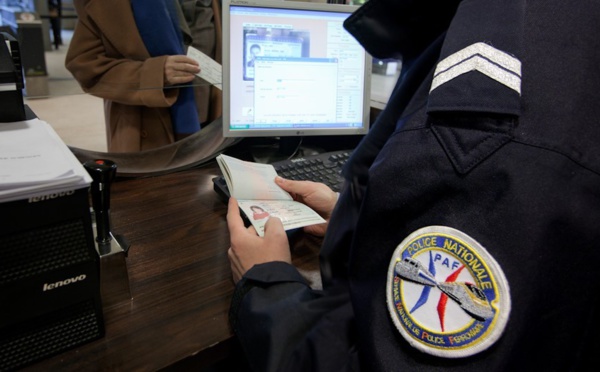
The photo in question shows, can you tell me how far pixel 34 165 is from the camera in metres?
0.50

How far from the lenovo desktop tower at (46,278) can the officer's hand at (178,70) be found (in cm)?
91

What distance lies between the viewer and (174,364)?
0.54 meters

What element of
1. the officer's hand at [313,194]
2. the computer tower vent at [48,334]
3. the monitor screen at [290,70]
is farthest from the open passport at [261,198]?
the computer tower vent at [48,334]

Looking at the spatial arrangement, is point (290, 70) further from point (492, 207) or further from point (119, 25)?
point (492, 207)

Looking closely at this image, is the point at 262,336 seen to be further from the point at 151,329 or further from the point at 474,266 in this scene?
the point at 474,266

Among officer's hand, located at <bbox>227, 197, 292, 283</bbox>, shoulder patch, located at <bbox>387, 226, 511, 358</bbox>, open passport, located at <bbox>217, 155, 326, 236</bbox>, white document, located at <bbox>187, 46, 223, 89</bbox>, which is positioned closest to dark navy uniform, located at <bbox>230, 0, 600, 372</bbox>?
shoulder patch, located at <bbox>387, 226, 511, 358</bbox>

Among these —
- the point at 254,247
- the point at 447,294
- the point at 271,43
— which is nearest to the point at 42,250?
the point at 254,247

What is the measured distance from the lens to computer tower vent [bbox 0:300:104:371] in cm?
50

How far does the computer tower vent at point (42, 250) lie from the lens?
47cm

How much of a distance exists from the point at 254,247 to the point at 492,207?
412 mm

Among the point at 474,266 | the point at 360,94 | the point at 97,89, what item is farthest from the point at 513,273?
the point at 97,89

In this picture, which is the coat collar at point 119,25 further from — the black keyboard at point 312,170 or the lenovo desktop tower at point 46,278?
the lenovo desktop tower at point 46,278

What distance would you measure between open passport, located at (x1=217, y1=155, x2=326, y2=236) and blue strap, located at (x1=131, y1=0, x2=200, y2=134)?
0.53m

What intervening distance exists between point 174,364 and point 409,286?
1.05 ft
